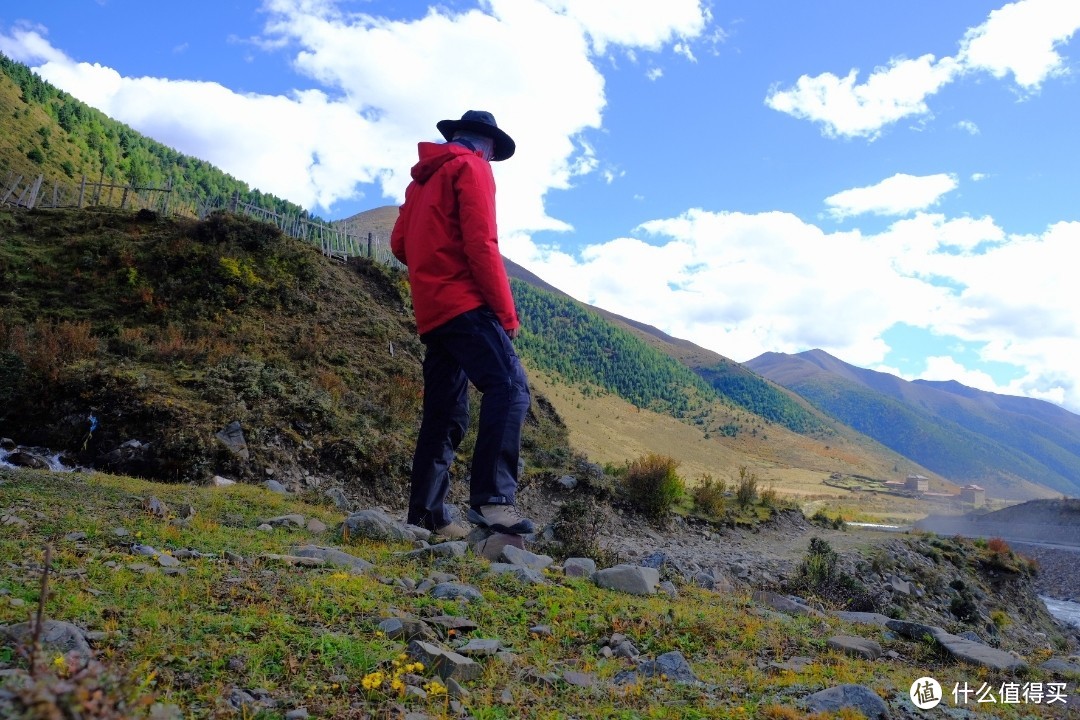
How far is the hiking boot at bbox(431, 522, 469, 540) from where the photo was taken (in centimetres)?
508

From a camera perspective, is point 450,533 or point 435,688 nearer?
point 435,688

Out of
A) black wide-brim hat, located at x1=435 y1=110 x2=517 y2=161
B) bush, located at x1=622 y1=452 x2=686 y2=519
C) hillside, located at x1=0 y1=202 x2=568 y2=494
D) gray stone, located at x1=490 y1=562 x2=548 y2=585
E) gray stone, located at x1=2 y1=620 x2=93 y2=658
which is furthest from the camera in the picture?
bush, located at x1=622 y1=452 x2=686 y2=519

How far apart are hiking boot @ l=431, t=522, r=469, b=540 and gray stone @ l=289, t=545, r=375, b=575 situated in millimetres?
1163

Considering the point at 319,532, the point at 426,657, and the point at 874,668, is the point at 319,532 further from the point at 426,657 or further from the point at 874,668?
the point at 874,668

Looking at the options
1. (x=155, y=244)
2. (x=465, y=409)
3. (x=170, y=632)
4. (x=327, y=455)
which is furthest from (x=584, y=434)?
(x=170, y=632)

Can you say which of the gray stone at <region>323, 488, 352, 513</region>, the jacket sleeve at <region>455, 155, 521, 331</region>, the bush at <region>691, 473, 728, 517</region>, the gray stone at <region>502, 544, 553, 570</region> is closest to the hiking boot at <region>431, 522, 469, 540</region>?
the gray stone at <region>502, 544, 553, 570</region>

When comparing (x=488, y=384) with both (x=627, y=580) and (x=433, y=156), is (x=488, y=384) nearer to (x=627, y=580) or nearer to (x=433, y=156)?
(x=627, y=580)

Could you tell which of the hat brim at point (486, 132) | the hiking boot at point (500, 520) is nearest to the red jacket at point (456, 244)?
the hat brim at point (486, 132)

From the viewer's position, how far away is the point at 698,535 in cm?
1230

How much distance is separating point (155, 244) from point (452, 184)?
47.7ft

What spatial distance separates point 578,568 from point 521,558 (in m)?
0.52

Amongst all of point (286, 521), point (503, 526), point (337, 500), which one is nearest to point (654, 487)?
point (337, 500)

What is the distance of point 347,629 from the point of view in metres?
2.69

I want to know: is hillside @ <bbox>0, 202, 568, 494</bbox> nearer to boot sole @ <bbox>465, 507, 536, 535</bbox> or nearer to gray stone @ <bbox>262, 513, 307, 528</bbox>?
gray stone @ <bbox>262, 513, 307, 528</bbox>
